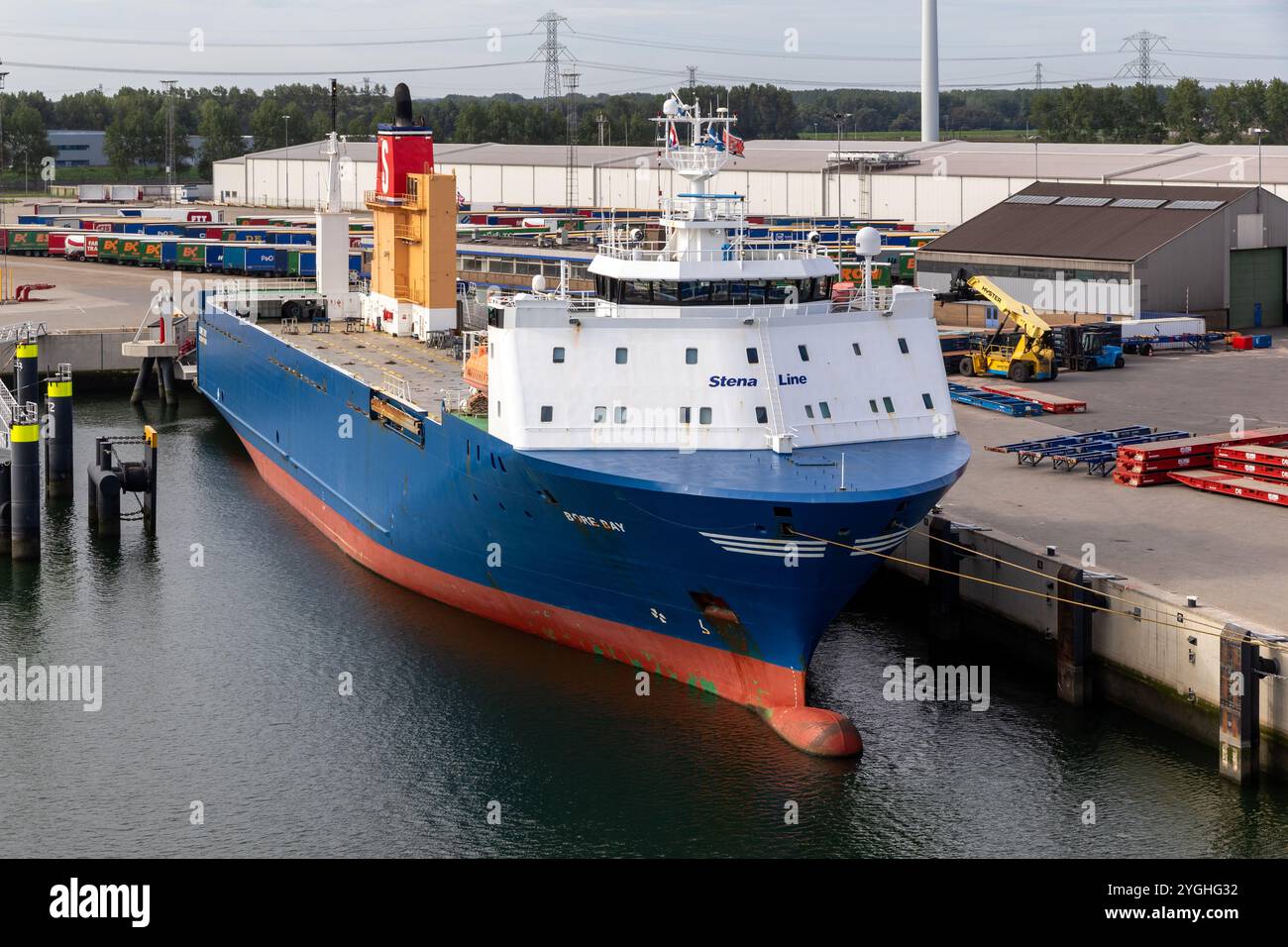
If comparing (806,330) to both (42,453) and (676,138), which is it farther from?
(42,453)

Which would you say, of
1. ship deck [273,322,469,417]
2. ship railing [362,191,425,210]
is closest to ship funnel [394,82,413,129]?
ship railing [362,191,425,210]

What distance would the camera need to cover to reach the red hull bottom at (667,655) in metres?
31.4

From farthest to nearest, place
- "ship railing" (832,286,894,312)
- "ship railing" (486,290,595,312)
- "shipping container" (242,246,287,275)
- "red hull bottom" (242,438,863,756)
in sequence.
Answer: "shipping container" (242,246,287,275), "ship railing" (832,286,894,312), "ship railing" (486,290,595,312), "red hull bottom" (242,438,863,756)

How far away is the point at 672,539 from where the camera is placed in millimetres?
31406

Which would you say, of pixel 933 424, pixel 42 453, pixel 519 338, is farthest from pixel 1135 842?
pixel 42 453

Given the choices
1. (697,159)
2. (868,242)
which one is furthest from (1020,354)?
(697,159)

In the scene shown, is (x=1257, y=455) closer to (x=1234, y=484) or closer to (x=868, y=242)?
(x=1234, y=484)

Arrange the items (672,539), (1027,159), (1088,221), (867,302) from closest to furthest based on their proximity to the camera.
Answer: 1. (672,539)
2. (867,302)
3. (1088,221)
4. (1027,159)

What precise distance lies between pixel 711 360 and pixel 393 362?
1805 centimetres

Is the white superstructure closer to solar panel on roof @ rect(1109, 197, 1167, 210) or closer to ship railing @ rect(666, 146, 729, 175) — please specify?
ship railing @ rect(666, 146, 729, 175)

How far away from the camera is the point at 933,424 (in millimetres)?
35281

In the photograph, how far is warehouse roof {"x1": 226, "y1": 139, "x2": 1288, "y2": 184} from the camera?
99.2 m

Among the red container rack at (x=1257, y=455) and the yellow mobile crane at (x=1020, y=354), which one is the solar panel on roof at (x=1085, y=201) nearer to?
the yellow mobile crane at (x=1020, y=354)

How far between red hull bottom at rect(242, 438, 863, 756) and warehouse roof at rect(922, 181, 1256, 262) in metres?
46.8
